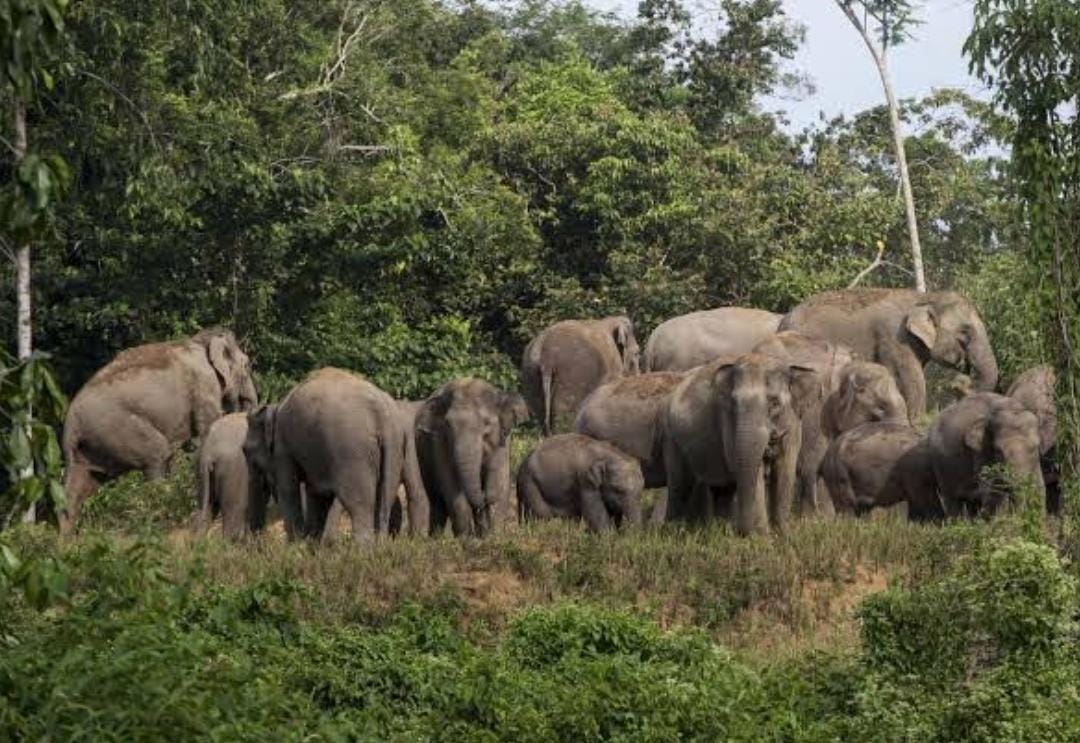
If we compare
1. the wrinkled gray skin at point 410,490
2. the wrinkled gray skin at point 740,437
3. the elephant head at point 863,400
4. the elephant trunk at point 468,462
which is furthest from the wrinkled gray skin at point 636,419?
the elephant trunk at point 468,462

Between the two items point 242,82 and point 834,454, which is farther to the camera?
point 242,82

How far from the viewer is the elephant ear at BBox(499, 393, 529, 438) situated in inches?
750

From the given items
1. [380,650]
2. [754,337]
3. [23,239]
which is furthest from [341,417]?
[23,239]

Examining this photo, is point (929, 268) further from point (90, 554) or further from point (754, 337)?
point (90, 554)

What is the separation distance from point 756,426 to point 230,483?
4280 mm

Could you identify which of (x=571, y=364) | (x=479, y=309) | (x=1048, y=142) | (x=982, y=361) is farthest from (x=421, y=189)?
(x=1048, y=142)

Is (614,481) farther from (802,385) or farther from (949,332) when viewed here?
(949,332)

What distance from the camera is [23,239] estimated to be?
7.92 metres

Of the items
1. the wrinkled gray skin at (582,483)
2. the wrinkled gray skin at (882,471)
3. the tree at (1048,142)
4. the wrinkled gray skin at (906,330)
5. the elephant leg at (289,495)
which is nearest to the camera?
the tree at (1048,142)

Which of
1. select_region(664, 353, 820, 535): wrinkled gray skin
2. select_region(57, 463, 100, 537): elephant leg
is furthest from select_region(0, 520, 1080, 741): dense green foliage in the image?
select_region(57, 463, 100, 537): elephant leg

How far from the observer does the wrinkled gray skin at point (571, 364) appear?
24.3m

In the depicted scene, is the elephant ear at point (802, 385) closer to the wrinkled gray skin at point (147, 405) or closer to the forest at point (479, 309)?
the forest at point (479, 309)

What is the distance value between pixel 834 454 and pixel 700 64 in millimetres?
15290

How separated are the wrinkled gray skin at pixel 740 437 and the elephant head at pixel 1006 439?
1126mm
